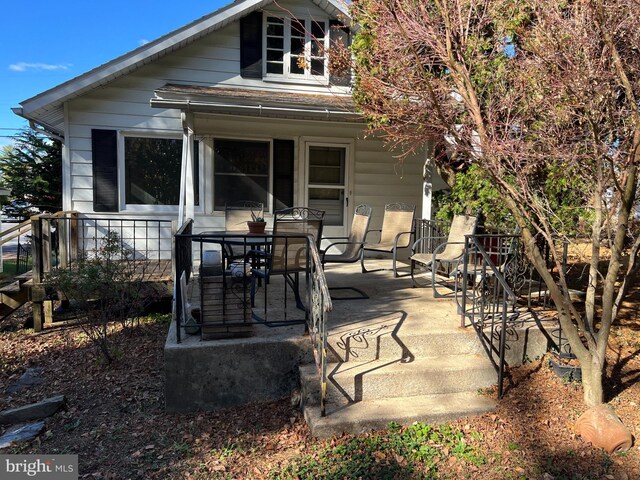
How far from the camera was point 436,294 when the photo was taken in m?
5.10

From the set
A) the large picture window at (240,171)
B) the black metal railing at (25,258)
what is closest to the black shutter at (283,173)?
the large picture window at (240,171)

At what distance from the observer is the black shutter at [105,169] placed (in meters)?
7.28

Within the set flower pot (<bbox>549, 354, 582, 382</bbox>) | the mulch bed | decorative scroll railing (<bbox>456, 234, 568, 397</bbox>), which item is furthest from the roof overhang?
flower pot (<bbox>549, 354, 582, 382</bbox>)

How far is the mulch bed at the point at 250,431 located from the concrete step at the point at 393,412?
0.27ft

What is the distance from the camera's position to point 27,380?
434cm

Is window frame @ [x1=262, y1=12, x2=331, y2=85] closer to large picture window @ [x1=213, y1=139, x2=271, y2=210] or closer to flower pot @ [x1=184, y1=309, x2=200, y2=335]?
large picture window @ [x1=213, y1=139, x2=271, y2=210]

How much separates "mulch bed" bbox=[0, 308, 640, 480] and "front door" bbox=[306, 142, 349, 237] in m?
4.59

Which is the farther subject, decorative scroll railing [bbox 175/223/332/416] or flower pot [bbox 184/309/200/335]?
flower pot [bbox 184/309/200/335]

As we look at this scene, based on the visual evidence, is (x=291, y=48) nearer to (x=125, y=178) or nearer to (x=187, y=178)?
(x=187, y=178)

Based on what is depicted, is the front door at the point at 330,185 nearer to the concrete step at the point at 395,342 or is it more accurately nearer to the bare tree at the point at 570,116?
the bare tree at the point at 570,116

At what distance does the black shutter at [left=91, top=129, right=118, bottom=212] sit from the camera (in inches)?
287

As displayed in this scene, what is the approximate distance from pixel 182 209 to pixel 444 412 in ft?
15.6

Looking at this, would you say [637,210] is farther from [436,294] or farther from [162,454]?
[162,454]

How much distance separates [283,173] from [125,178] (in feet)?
8.81
